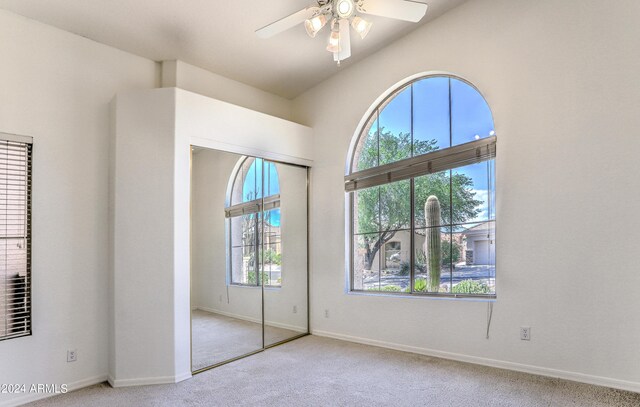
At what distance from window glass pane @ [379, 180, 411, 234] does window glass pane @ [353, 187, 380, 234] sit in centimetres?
7

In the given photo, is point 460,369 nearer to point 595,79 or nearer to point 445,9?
point 595,79

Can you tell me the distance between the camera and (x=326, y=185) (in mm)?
4867

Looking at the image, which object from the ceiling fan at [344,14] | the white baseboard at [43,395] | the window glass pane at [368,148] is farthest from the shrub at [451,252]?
the white baseboard at [43,395]

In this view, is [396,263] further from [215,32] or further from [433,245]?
[215,32]

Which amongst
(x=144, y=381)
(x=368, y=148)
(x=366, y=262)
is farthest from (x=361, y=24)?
(x=144, y=381)

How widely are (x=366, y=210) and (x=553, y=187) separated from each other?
6.44 feet

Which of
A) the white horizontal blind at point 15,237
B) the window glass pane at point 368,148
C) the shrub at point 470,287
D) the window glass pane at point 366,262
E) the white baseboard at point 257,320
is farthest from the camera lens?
the window glass pane at point 368,148

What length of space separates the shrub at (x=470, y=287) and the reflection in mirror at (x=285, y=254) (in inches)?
71.4

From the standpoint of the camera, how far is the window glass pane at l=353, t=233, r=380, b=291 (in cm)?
452

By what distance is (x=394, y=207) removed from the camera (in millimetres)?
4387

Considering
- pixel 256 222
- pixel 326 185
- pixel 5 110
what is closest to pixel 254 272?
pixel 256 222

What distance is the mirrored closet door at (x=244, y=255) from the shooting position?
373cm

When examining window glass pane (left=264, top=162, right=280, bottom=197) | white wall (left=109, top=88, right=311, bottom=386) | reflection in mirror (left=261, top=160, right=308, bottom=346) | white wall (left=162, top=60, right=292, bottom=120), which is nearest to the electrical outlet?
white wall (left=109, top=88, right=311, bottom=386)

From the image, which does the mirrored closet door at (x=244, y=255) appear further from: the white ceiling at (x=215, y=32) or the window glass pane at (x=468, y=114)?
the window glass pane at (x=468, y=114)
